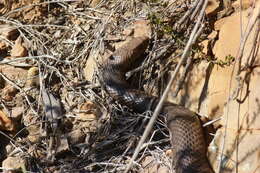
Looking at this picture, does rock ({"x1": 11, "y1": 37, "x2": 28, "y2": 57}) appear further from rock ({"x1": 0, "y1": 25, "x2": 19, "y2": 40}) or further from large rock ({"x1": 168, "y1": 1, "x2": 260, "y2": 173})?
large rock ({"x1": 168, "y1": 1, "x2": 260, "y2": 173})

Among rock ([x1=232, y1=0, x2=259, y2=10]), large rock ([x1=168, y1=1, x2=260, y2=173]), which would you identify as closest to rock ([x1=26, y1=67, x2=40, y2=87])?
large rock ([x1=168, y1=1, x2=260, y2=173])

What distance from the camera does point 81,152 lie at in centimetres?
461

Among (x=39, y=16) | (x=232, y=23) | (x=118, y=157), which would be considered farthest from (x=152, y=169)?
(x=39, y=16)

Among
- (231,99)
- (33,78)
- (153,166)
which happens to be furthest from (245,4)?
(33,78)

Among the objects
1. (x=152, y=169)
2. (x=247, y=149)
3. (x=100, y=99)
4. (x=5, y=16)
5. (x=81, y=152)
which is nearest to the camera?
(x=247, y=149)

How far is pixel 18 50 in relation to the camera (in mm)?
5520

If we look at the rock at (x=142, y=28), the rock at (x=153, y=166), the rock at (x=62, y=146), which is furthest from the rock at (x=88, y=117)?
the rock at (x=142, y=28)

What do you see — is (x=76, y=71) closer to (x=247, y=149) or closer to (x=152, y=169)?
(x=152, y=169)

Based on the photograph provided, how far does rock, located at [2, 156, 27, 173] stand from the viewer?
4.42 m

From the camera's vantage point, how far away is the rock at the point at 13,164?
4418 mm

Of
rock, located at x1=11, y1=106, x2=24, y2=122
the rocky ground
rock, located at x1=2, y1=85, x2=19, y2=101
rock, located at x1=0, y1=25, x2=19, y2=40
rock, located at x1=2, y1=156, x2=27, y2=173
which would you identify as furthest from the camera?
rock, located at x1=0, y1=25, x2=19, y2=40

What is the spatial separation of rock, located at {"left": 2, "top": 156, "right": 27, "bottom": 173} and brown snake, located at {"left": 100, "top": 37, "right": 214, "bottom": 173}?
3.61ft

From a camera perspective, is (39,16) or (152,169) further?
(39,16)

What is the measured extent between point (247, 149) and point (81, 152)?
1.59 meters
